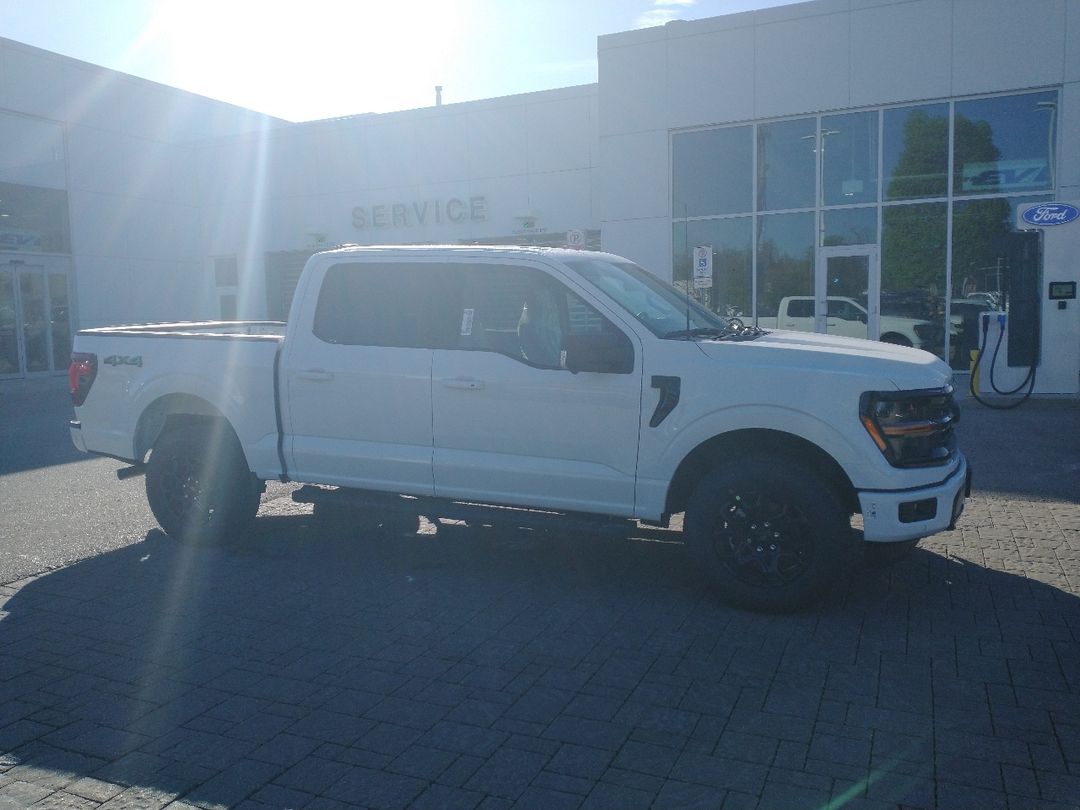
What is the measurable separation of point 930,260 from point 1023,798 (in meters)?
14.8

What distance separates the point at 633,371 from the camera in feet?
18.8

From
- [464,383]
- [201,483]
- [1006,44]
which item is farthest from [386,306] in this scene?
[1006,44]

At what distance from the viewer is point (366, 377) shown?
650 cm

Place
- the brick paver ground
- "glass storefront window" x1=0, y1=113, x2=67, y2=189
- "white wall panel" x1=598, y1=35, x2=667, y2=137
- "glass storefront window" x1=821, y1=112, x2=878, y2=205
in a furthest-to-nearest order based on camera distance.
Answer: "glass storefront window" x1=0, y1=113, x2=67, y2=189 < "white wall panel" x1=598, y1=35, x2=667, y2=137 < "glass storefront window" x1=821, y1=112, x2=878, y2=205 < the brick paver ground

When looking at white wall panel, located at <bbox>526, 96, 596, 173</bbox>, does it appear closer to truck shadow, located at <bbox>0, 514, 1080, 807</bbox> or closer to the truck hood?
truck shadow, located at <bbox>0, 514, 1080, 807</bbox>

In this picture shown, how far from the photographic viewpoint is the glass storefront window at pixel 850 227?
17.2 m

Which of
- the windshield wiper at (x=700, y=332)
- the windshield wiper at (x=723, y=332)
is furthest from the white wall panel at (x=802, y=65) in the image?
the windshield wiper at (x=700, y=332)

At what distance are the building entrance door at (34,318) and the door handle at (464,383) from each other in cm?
2014

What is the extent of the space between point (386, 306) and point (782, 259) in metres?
12.7

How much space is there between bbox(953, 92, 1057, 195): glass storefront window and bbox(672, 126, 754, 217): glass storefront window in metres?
3.56

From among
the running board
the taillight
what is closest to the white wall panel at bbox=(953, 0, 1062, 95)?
the running board

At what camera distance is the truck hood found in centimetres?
528

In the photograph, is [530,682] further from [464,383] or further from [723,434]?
[464,383]

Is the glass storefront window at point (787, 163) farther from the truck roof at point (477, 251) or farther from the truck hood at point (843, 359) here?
the truck hood at point (843, 359)
